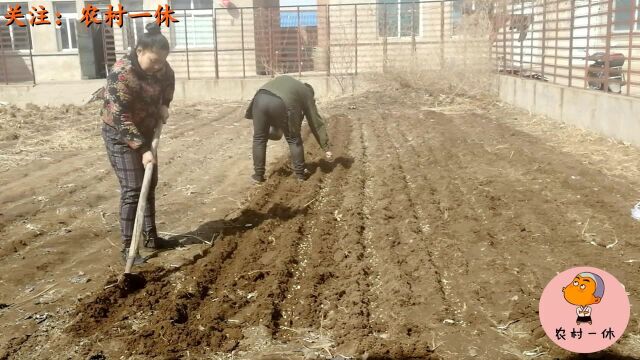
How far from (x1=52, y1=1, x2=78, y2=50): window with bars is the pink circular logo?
23.9 meters

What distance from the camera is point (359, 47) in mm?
19516

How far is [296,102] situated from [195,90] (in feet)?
38.8

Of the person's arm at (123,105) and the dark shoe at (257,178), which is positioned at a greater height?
the person's arm at (123,105)

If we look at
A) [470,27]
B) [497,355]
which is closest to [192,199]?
[497,355]

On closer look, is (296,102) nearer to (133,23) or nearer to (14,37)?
(133,23)

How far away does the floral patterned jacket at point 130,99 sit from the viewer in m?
4.65

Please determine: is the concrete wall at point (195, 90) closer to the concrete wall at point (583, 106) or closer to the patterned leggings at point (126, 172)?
the concrete wall at point (583, 106)

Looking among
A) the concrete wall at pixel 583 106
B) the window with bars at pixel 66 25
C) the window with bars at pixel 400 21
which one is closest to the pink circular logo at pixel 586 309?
the concrete wall at pixel 583 106

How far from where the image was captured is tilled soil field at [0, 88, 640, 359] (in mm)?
3598

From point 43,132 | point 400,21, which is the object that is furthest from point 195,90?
point 400,21

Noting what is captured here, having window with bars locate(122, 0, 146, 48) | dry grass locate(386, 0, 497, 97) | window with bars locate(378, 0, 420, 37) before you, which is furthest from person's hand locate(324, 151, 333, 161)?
window with bars locate(122, 0, 146, 48)

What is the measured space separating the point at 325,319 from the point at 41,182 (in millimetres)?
5438

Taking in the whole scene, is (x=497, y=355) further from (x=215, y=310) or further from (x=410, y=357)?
(x=215, y=310)

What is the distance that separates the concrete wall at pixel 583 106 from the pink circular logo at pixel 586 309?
7.47m
